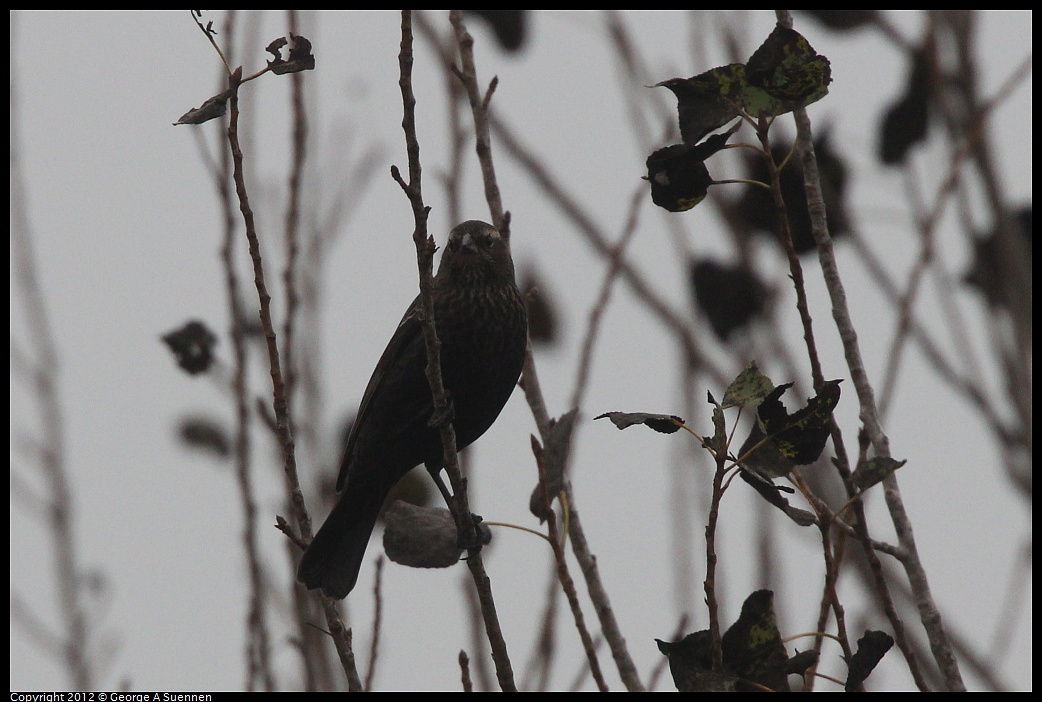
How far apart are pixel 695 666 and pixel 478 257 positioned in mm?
2229

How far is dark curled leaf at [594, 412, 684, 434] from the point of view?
196cm

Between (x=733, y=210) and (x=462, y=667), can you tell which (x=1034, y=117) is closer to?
(x=733, y=210)

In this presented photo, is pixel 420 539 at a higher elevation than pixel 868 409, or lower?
lower

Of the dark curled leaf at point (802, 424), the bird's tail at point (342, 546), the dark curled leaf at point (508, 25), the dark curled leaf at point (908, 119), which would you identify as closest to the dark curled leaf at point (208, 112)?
the dark curled leaf at point (802, 424)

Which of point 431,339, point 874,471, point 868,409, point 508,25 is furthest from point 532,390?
point 508,25

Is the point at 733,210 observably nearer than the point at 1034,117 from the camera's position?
No

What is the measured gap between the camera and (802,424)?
1.98 metres

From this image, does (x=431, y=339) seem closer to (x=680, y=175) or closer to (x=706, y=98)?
(x=680, y=175)

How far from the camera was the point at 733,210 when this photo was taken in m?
4.15

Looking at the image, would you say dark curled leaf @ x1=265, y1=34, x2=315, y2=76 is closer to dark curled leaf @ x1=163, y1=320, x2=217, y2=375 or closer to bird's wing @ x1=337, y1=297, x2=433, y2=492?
dark curled leaf @ x1=163, y1=320, x2=217, y2=375

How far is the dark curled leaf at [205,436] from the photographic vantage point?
4.47 metres

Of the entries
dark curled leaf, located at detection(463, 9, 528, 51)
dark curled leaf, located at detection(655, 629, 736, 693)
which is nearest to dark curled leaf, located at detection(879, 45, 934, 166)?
dark curled leaf, located at detection(463, 9, 528, 51)
